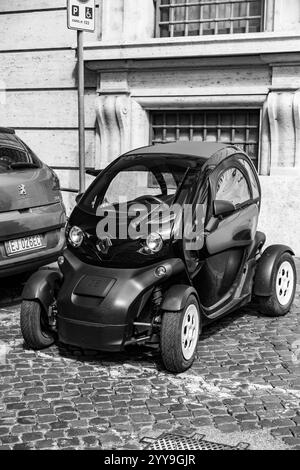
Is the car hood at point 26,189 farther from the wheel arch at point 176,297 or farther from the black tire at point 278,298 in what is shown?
the black tire at point 278,298

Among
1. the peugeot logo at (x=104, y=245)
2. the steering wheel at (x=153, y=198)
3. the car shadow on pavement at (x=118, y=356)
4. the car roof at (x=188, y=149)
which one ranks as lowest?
the car shadow on pavement at (x=118, y=356)

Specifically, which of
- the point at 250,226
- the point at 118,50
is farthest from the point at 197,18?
the point at 250,226

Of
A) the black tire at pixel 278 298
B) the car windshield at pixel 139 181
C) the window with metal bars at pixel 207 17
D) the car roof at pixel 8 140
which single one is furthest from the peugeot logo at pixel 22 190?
the window with metal bars at pixel 207 17

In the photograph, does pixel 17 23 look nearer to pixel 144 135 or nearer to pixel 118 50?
pixel 118 50

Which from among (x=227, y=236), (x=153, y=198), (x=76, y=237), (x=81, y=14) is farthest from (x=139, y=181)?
(x=81, y=14)

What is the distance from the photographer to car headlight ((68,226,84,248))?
211 inches

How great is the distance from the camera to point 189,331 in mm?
4996

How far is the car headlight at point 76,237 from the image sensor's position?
5352mm

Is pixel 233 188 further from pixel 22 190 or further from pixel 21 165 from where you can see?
pixel 21 165

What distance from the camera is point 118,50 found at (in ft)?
33.9

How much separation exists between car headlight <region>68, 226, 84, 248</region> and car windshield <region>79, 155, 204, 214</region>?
0.65 ft

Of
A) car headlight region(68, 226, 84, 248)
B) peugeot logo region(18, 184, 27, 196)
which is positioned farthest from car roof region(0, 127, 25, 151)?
car headlight region(68, 226, 84, 248)

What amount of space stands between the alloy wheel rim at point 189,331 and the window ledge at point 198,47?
17.6ft

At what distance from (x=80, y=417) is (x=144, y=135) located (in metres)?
7.14
